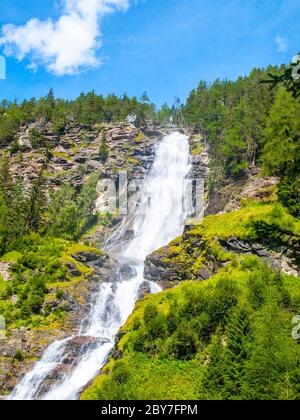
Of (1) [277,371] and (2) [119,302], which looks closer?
(1) [277,371]

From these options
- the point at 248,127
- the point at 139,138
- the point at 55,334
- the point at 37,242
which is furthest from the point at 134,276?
the point at 139,138

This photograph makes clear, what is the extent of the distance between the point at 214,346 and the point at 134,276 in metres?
34.9

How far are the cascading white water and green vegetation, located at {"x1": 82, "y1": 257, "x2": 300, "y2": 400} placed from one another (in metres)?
10.4

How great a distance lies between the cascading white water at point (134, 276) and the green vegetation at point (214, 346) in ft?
34.1

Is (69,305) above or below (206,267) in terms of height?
below

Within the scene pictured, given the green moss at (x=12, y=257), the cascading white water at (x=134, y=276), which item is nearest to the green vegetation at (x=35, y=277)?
the green moss at (x=12, y=257)

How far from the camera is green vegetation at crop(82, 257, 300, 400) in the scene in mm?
20875

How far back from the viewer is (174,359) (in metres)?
26.8

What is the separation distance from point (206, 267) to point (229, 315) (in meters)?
16.1

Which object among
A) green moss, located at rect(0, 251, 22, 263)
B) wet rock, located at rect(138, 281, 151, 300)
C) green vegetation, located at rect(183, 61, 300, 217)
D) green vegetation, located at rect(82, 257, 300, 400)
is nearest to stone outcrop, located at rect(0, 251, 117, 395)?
wet rock, located at rect(138, 281, 151, 300)
